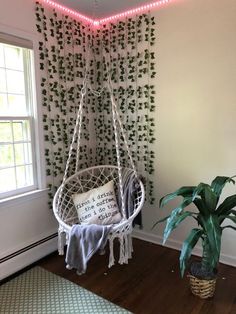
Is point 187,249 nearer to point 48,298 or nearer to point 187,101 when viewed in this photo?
point 48,298

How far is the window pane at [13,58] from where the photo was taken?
2352mm

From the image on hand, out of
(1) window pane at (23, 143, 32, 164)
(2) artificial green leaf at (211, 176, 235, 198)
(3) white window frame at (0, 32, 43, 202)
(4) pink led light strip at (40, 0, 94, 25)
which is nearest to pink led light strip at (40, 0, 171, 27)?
(4) pink led light strip at (40, 0, 94, 25)

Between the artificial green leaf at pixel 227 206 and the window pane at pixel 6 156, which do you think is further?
the window pane at pixel 6 156

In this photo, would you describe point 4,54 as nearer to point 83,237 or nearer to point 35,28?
point 35,28

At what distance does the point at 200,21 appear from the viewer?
240 centimetres

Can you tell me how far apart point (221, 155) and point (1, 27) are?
2.22m

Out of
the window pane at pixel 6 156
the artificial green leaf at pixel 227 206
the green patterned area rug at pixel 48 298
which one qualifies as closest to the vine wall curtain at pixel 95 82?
the window pane at pixel 6 156

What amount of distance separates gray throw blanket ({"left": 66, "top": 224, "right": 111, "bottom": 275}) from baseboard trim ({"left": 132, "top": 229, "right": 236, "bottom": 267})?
3.34ft

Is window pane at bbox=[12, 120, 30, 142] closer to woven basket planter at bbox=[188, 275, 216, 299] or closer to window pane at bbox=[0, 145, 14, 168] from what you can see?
window pane at bbox=[0, 145, 14, 168]

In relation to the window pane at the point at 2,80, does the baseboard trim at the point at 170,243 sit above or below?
below

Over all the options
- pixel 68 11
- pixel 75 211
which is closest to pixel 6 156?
pixel 75 211

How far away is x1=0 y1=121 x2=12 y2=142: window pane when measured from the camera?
7.76 ft

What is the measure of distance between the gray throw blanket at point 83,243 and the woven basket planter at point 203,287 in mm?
775

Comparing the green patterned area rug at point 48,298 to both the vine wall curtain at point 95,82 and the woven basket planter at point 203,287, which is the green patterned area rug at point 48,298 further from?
the vine wall curtain at point 95,82
